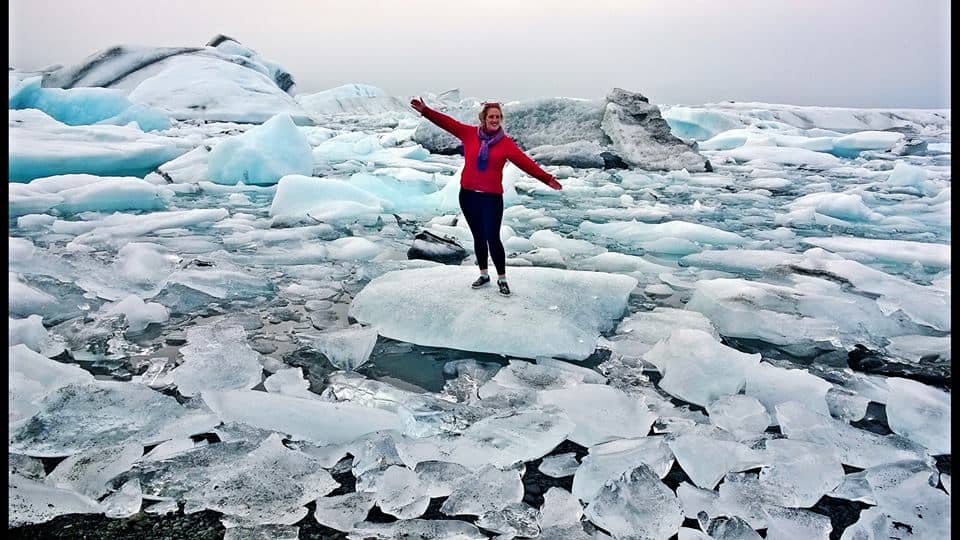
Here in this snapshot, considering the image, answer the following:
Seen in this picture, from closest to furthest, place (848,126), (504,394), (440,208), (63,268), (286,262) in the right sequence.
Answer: (504,394), (63,268), (286,262), (440,208), (848,126)

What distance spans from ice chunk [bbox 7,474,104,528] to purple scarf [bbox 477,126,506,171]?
2.29m

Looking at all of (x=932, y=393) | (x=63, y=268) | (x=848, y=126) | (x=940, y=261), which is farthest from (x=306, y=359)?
(x=848, y=126)

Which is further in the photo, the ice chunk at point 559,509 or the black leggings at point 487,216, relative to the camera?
the black leggings at point 487,216

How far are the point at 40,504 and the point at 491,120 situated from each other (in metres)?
2.48

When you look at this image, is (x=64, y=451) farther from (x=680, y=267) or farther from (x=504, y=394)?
(x=680, y=267)

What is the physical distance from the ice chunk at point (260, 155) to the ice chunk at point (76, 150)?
1334 mm

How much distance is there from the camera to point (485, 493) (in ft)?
6.12

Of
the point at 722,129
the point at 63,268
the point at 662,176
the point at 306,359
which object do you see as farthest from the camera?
the point at 722,129

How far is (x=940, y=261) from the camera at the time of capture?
5.04 metres

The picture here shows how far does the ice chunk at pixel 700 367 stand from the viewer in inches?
102

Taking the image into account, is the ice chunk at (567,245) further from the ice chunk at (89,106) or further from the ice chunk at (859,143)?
the ice chunk at (859,143)

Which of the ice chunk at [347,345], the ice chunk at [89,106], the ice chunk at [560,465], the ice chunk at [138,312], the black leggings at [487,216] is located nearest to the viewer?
the ice chunk at [560,465]

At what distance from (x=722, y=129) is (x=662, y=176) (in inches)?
557

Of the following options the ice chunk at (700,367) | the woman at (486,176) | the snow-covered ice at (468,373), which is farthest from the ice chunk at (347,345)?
the ice chunk at (700,367)
